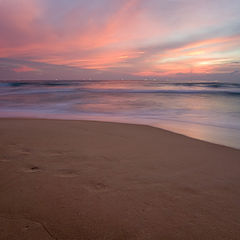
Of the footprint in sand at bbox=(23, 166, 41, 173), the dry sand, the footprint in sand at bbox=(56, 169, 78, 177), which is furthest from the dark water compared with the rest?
the footprint in sand at bbox=(23, 166, 41, 173)

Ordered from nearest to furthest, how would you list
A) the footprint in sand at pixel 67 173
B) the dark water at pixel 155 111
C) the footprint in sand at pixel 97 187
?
1. the footprint in sand at pixel 97 187
2. the footprint in sand at pixel 67 173
3. the dark water at pixel 155 111

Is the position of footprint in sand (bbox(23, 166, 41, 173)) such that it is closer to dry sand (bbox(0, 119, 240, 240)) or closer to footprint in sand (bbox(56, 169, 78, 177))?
dry sand (bbox(0, 119, 240, 240))

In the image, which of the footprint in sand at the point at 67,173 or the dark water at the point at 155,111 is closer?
the footprint in sand at the point at 67,173

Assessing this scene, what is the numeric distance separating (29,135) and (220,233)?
11.4 ft

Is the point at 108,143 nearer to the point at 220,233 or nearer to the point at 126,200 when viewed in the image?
the point at 126,200

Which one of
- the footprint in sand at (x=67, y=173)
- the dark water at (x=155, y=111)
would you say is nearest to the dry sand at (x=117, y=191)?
the footprint in sand at (x=67, y=173)

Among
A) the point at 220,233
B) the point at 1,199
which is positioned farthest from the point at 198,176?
the point at 1,199

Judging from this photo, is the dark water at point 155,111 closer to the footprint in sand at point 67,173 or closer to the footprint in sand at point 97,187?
the footprint in sand at point 97,187

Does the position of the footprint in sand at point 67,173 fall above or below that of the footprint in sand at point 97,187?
above

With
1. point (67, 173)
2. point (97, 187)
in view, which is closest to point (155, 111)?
point (67, 173)

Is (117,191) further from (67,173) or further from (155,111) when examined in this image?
(155,111)

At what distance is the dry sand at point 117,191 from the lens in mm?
1487

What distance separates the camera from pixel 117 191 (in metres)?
1.96

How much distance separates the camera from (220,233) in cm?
147
